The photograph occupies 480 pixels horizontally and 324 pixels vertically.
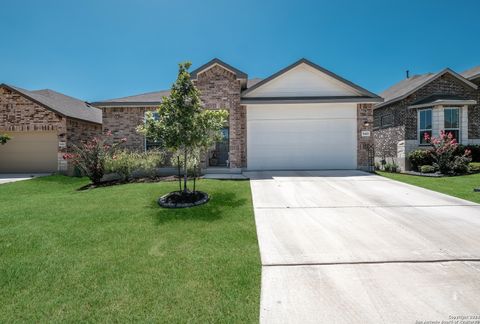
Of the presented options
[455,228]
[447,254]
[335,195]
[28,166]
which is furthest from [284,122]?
[28,166]

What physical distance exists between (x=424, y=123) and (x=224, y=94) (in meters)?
12.3

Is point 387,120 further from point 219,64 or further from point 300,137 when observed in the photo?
point 219,64

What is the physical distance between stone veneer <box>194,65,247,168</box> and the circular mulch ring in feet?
17.0

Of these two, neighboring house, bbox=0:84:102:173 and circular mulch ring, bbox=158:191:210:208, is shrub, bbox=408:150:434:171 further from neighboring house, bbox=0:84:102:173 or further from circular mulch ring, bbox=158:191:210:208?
neighboring house, bbox=0:84:102:173

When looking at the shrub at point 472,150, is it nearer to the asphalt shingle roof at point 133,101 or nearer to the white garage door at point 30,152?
the asphalt shingle roof at point 133,101

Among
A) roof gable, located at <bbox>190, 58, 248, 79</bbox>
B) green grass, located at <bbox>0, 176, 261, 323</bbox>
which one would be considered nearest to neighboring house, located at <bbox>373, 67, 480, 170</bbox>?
roof gable, located at <bbox>190, 58, 248, 79</bbox>

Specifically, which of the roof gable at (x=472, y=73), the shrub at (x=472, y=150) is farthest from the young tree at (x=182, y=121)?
the roof gable at (x=472, y=73)

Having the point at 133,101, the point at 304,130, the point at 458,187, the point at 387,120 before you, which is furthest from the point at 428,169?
the point at 133,101

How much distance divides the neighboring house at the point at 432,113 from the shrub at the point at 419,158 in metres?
0.37

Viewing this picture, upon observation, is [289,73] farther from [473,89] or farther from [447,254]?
[473,89]

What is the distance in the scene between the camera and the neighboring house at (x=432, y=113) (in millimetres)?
13922

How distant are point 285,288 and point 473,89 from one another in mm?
19811

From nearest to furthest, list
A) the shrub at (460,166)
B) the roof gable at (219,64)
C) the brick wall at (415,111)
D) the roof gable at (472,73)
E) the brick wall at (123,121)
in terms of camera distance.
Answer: the shrub at (460,166) → the roof gable at (219,64) → the brick wall at (123,121) → the brick wall at (415,111) → the roof gable at (472,73)

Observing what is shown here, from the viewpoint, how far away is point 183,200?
6.50 metres
